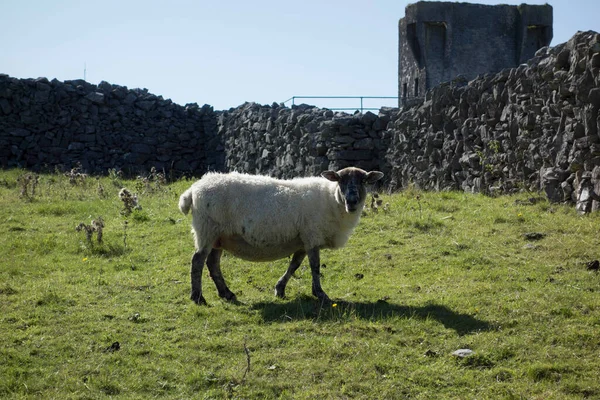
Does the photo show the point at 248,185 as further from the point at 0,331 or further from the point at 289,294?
the point at 0,331

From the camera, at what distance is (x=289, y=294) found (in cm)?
967

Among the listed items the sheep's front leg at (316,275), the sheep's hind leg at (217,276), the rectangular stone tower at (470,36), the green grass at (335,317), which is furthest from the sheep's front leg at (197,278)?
the rectangular stone tower at (470,36)

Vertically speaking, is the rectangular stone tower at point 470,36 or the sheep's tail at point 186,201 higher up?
the rectangular stone tower at point 470,36

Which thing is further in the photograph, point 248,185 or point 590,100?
point 590,100

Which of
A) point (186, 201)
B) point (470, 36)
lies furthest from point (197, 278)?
point (470, 36)

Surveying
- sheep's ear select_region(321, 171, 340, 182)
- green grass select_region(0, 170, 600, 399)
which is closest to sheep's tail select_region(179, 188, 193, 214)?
green grass select_region(0, 170, 600, 399)

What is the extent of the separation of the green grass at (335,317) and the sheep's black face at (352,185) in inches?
48.2

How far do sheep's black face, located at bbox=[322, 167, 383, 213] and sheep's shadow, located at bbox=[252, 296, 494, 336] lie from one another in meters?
1.26

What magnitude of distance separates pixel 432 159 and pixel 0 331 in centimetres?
1267

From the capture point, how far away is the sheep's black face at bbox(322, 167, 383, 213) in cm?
915

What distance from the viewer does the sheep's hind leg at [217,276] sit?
9492mm

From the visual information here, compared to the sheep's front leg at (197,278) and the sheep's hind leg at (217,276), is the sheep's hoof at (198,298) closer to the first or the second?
the sheep's front leg at (197,278)

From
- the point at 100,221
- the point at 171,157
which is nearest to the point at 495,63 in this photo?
the point at 171,157

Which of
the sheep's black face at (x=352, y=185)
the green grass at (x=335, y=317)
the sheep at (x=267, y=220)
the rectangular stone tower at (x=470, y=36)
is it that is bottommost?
the green grass at (x=335, y=317)
